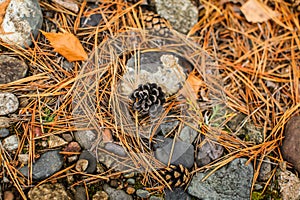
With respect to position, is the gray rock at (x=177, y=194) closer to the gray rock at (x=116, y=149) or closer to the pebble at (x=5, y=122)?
→ the gray rock at (x=116, y=149)

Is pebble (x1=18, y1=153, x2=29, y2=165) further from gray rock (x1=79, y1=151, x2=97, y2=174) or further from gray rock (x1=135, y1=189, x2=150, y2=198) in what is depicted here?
gray rock (x1=135, y1=189, x2=150, y2=198)

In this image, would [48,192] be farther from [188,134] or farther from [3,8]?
[3,8]

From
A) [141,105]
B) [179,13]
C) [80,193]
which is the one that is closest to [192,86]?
[141,105]

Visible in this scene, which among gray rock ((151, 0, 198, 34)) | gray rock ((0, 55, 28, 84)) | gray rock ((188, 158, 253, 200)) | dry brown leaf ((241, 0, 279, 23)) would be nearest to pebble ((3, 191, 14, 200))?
gray rock ((0, 55, 28, 84))

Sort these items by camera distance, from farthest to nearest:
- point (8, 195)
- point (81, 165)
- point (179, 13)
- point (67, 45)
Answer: point (179, 13), point (67, 45), point (81, 165), point (8, 195)

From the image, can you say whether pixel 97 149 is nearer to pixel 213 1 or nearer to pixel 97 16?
pixel 97 16

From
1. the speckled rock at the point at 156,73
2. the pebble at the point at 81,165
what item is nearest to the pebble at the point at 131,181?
the pebble at the point at 81,165

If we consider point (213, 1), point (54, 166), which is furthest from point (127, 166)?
point (213, 1)
